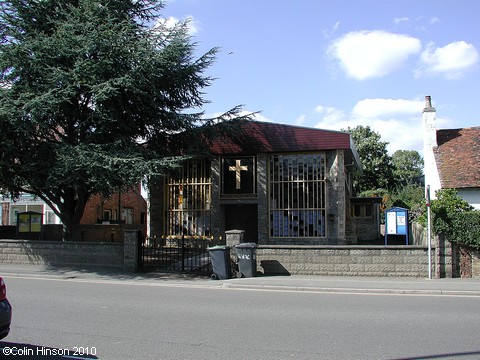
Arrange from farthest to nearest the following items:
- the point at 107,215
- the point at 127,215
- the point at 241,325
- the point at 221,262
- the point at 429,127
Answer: the point at 127,215 → the point at 107,215 → the point at 429,127 → the point at 221,262 → the point at 241,325

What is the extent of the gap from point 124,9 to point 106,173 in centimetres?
782

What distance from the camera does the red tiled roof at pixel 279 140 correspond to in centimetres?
2161

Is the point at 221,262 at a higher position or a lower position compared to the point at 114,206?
lower

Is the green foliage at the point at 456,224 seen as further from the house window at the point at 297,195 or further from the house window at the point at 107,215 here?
the house window at the point at 107,215

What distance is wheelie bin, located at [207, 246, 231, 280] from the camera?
1455cm

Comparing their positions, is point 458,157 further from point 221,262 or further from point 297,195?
point 221,262

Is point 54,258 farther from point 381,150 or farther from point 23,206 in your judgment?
point 381,150

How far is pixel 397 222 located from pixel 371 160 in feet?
119

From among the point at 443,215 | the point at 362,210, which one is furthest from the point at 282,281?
the point at 362,210

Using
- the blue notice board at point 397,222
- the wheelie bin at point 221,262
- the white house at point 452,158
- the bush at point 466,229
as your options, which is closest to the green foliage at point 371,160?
the white house at point 452,158

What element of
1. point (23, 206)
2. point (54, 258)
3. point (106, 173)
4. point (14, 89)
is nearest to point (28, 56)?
point (14, 89)

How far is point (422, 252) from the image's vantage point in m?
14.3

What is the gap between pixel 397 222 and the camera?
18.0m

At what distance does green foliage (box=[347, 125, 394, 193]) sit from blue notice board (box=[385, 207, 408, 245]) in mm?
35074
